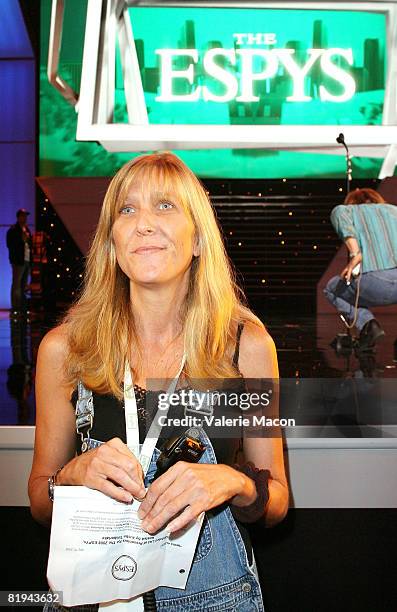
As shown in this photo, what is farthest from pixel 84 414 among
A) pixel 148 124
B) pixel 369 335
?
pixel 369 335

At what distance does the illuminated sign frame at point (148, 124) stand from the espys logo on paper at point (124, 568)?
128cm

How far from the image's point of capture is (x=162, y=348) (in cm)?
94

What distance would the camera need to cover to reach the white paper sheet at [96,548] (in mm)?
770

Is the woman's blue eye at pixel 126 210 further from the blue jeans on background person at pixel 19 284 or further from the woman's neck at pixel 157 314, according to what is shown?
the blue jeans on background person at pixel 19 284

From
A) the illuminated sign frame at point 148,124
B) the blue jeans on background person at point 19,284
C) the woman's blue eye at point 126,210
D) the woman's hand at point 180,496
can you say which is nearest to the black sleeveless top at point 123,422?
the woman's hand at point 180,496

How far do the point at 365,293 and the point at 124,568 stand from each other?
124 inches

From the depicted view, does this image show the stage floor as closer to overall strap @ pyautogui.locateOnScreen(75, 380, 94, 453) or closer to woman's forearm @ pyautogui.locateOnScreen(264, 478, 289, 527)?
woman's forearm @ pyautogui.locateOnScreen(264, 478, 289, 527)

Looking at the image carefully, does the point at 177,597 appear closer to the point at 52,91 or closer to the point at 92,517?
the point at 92,517

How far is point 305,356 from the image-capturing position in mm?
3533

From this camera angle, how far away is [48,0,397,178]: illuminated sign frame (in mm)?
1894

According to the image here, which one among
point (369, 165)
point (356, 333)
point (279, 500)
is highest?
point (369, 165)

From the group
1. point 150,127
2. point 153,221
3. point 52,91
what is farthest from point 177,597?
point 52,91

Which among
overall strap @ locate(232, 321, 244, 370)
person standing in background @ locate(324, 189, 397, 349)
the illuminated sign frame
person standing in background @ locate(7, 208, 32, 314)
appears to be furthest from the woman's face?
person standing in background @ locate(7, 208, 32, 314)

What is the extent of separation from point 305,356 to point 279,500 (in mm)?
2681
